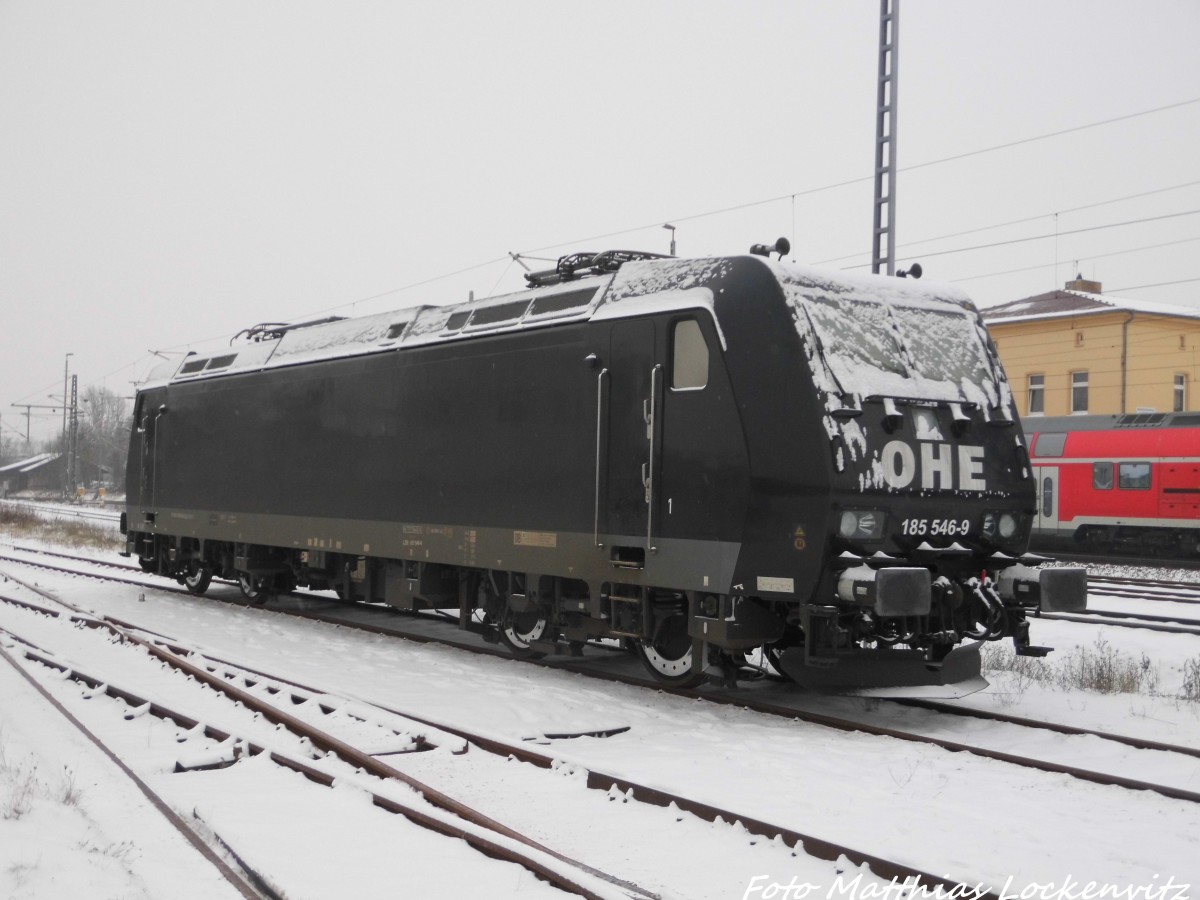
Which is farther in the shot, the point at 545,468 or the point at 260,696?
the point at 545,468

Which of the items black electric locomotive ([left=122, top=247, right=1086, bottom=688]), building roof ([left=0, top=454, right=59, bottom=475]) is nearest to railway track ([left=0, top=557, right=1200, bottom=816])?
black electric locomotive ([left=122, top=247, right=1086, bottom=688])

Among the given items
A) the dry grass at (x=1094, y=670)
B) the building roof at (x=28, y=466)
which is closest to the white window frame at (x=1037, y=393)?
the dry grass at (x=1094, y=670)

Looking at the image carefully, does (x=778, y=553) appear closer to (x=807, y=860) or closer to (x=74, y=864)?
(x=807, y=860)

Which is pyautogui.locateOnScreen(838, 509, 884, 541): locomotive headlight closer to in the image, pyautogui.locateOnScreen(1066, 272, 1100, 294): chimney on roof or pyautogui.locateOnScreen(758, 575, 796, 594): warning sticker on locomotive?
pyautogui.locateOnScreen(758, 575, 796, 594): warning sticker on locomotive

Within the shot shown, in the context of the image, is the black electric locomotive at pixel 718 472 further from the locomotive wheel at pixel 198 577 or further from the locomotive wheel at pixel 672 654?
the locomotive wheel at pixel 198 577

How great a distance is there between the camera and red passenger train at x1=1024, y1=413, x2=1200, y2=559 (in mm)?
25094

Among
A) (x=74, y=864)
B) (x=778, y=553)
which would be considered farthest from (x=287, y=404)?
(x=74, y=864)

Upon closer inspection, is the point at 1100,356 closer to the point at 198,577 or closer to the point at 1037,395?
the point at 1037,395

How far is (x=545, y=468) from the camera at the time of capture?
35.0 feet

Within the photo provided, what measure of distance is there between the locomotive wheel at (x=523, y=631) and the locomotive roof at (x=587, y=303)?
282cm

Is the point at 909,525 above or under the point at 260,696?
above

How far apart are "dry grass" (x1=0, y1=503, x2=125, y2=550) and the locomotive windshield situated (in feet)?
83.2

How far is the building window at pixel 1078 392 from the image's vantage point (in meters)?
37.3

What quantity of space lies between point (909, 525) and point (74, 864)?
5.98 metres
